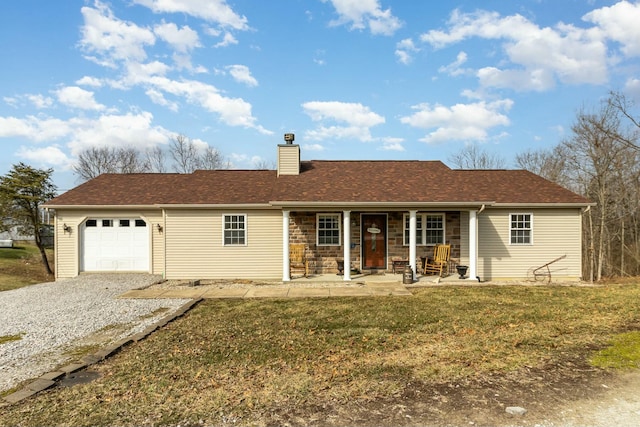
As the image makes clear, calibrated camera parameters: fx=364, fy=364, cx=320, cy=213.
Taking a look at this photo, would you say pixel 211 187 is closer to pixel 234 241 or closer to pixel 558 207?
pixel 234 241

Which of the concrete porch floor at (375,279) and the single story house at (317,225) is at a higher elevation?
the single story house at (317,225)

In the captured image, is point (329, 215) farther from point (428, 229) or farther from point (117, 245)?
point (117, 245)

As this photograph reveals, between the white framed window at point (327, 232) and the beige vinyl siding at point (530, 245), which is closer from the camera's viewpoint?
the beige vinyl siding at point (530, 245)

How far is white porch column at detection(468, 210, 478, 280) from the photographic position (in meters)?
11.5

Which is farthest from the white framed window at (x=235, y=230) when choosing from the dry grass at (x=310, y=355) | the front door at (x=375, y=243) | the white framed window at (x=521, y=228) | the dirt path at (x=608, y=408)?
the dirt path at (x=608, y=408)

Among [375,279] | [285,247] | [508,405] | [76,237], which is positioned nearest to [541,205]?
[375,279]

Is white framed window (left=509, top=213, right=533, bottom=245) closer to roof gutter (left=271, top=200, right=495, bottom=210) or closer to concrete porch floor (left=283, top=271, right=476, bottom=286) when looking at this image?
roof gutter (left=271, top=200, right=495, bottom=210)

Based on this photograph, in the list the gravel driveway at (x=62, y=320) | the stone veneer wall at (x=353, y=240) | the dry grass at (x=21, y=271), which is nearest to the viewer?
the gravel driveway at (x=62, y=320)

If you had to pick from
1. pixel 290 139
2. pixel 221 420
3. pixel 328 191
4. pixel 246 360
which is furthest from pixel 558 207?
pixel 221 420

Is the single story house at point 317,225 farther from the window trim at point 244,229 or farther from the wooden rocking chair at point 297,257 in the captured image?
the wooden rocking chair at point 297,257

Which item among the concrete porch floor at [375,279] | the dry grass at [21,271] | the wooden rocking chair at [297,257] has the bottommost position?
the dry grass at [21,271]

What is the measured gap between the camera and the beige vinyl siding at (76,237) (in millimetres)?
13125

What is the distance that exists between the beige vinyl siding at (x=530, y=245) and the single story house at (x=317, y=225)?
0.03 metres

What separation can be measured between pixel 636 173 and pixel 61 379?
26014mm
